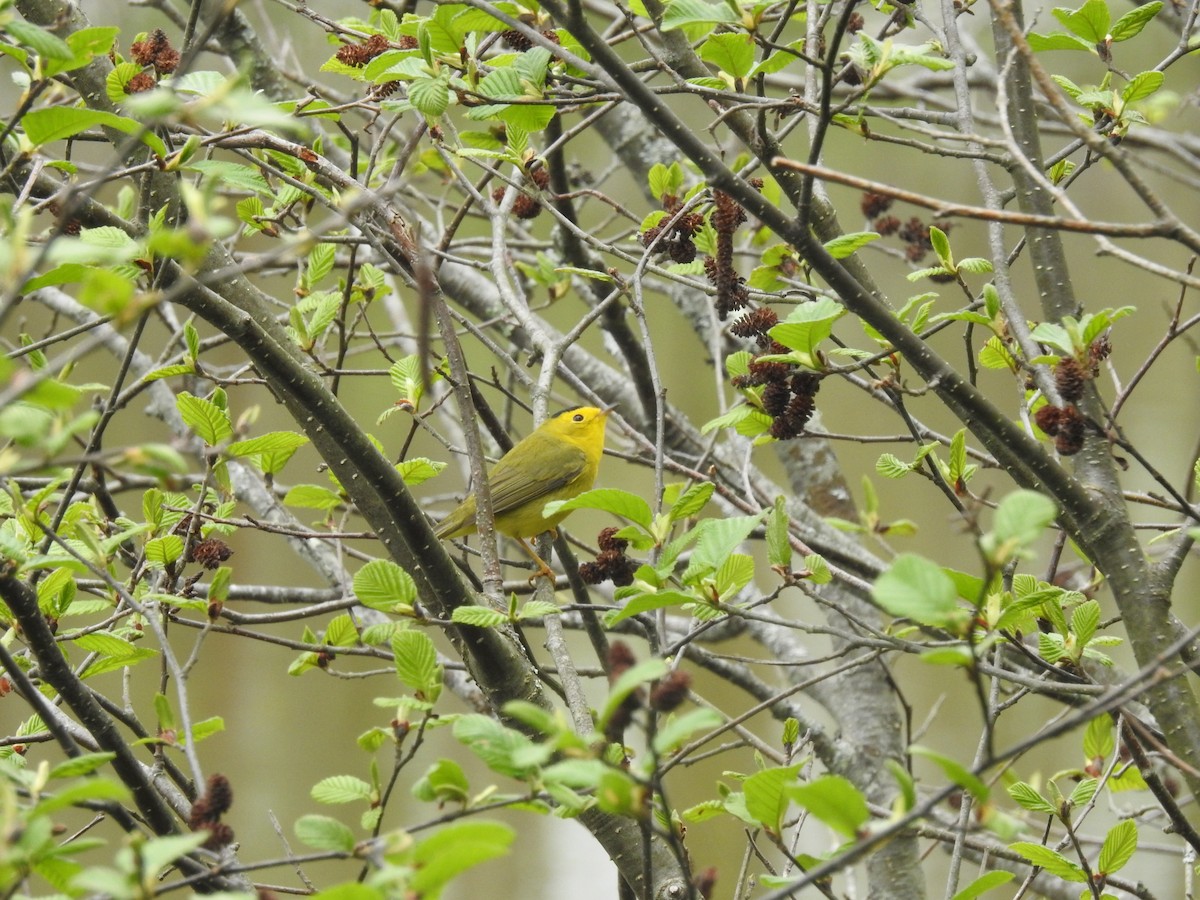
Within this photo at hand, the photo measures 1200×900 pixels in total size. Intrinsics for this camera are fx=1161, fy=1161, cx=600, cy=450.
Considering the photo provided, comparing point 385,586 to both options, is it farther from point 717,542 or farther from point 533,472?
point 533,472

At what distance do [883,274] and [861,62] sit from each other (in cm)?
486

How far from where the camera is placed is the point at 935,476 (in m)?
2.30

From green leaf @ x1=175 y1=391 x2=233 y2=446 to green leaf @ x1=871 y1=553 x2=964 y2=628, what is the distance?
145 cm

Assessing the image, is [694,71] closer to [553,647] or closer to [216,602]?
[553,647]

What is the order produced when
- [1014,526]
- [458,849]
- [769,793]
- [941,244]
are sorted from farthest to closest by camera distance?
1. [941,244]
2. [769,793]
3. [1014,526]
4. [458,849]

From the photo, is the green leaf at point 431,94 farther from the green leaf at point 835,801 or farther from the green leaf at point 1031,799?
the green leaf at point 1031,799

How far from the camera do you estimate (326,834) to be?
4.35 feet

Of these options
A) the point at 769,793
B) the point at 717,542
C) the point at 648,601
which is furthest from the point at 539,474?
the point at 769,793

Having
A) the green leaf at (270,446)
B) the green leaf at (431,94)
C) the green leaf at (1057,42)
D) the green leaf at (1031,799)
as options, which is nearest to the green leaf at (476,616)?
the green leaf at (270,446)

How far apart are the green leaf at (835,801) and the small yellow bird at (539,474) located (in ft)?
9.59

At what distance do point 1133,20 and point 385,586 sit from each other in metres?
1.78

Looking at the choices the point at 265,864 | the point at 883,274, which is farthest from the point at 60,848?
the point at 883,274

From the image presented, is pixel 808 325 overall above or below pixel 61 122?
below

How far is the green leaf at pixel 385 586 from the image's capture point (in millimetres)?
1826
